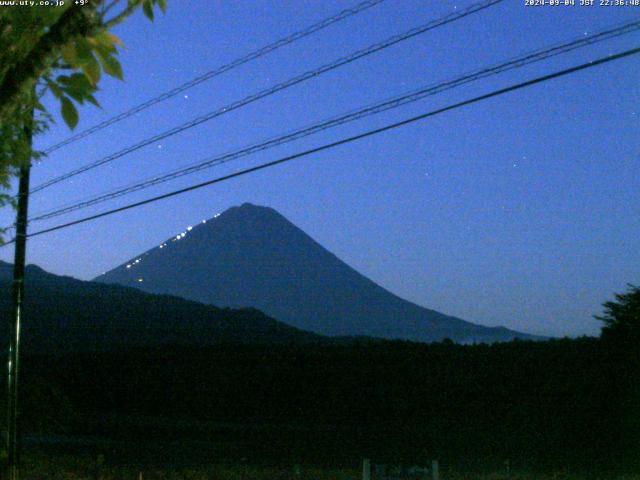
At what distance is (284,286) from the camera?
165 metres

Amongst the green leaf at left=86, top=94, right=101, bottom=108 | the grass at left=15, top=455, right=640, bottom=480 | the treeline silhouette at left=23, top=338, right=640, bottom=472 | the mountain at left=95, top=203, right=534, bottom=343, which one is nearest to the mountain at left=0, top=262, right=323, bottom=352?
the treeline silhouette at left=23, top=338, right=640, bottom=472

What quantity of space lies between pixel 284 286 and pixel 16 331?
5906 inches

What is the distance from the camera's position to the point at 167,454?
24.6m

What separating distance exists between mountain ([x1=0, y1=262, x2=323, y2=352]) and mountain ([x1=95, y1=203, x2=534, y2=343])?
4587 cm

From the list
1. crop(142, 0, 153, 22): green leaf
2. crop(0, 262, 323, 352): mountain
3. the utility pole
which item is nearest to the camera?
crop(142, 0, 153, 22): green leaf

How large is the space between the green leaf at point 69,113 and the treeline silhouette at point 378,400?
639 inches

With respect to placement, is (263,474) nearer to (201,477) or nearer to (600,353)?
(201,477)

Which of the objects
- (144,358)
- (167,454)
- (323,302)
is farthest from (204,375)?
(323,302)

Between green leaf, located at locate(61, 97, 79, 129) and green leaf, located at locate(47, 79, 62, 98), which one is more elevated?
green leaf, located at locate(47, 79, 62, 98)

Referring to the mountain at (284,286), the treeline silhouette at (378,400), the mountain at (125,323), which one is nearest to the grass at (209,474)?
the treeline silhouette at (378,400)

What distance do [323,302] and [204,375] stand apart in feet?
376

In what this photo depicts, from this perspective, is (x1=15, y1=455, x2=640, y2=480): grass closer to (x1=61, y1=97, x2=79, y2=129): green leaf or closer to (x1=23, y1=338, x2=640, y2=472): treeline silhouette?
(x1=23, y1=338, x2=640, y2=472): treeline silhouette

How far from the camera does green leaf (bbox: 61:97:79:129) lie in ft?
13.1

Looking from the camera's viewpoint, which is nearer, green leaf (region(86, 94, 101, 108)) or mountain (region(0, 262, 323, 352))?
green leaf (region(86, 94, 101, 108))
